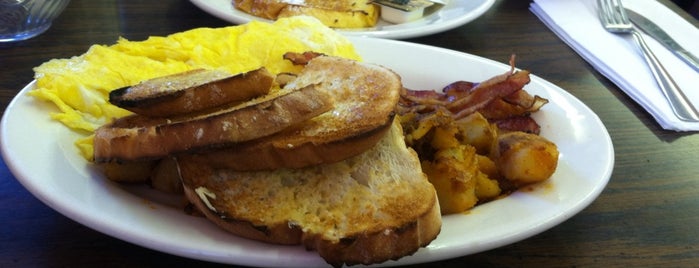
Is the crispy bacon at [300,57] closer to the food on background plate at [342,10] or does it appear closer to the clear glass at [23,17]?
the food on background plate at [342,10]

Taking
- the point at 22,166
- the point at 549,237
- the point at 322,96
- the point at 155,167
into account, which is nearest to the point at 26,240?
the point at 22,166

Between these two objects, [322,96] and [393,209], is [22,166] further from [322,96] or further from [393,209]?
[393,209]

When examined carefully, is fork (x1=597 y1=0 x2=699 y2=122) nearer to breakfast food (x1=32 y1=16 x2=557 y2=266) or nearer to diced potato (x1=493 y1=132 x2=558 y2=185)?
breakfast food (x1=32 y1=16 x2=557 y2=266)

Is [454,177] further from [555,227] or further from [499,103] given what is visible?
[499,103]

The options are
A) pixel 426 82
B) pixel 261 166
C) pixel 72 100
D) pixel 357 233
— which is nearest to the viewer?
pixel 357 233

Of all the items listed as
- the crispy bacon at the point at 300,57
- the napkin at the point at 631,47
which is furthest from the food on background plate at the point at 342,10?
the napkin at the point at 631,47

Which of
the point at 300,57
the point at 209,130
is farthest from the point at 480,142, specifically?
the point at 209,130
